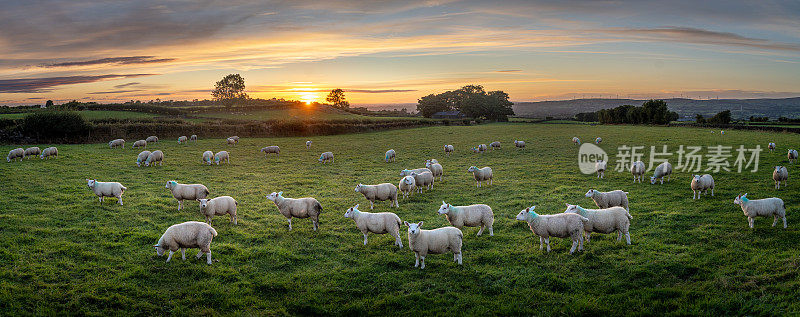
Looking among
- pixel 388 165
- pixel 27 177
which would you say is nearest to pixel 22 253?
pixel 27 177

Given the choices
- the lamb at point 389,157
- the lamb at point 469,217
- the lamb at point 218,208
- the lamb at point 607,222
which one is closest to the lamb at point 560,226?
the lamb at point 607,222

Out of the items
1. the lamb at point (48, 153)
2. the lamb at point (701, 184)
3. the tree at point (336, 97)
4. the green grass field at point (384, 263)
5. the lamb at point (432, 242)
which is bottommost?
the green grass field at point (384, 263)

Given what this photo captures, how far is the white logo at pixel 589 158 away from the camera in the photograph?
83.2ft

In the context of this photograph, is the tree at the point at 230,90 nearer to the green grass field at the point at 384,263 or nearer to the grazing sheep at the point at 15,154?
the grazing sheep at the point at 15,154

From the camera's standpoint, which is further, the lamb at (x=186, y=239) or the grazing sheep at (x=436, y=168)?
the grazing sheep at (x=436, y=168)

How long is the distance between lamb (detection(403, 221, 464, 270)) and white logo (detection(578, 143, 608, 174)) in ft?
57.0

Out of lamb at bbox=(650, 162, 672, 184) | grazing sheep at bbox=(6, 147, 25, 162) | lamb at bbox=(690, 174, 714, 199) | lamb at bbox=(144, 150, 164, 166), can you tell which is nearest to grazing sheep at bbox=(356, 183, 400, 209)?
lamb at bbox=(690, 174, 714, 199)

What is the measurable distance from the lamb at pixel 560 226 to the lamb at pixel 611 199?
4140 millimetres

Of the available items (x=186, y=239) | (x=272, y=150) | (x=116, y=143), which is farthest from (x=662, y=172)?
(x=116, y=143)

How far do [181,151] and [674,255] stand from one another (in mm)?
37692

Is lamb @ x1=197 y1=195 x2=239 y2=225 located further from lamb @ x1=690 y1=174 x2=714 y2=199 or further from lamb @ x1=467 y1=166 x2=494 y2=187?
lamb @ x1=690 y1=174 x2=714 y2=199

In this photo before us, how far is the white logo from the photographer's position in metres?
25.4

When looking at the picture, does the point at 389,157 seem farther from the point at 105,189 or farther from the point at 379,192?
the point at 105,189

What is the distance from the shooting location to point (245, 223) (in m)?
13.9
